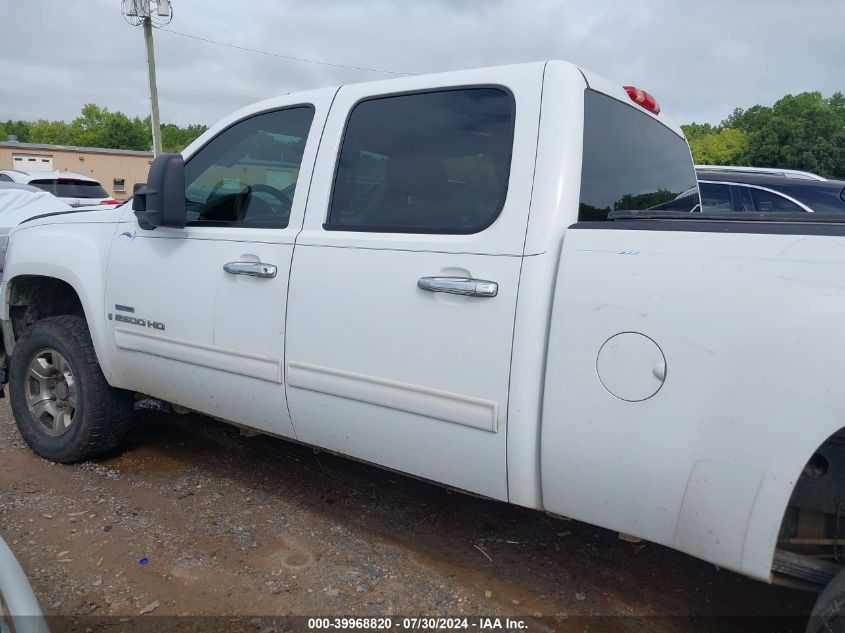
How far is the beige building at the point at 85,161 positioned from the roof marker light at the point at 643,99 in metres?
36.9

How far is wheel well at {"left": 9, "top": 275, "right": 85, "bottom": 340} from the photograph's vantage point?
4.02 m

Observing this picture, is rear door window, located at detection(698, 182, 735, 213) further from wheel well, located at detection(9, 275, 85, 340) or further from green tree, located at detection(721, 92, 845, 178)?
green tree, located at detection(721, 92, 845, 178)

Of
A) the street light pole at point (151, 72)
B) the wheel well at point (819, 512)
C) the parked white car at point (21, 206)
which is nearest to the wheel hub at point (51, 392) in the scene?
the parked white car at point (21, 206)

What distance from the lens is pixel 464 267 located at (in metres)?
2.35

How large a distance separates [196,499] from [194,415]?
1413mm

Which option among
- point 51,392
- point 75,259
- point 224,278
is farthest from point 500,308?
point 51,392

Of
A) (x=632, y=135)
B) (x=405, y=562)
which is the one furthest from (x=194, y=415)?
(x=632, y=135)

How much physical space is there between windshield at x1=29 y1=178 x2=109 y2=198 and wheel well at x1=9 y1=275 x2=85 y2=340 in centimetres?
1208

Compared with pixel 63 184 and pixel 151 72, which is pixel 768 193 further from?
pixel 151 72

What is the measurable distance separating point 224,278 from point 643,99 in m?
2.01

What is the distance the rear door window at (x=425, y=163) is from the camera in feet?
8.05

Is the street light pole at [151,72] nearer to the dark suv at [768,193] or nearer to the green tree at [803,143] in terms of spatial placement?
the dark suv at [768,193]

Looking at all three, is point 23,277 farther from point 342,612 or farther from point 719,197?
point 719,197

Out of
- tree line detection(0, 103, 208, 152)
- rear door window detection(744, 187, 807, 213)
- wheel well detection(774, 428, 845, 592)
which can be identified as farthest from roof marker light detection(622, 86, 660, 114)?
tree line detection(0, 103, 208, 152)
